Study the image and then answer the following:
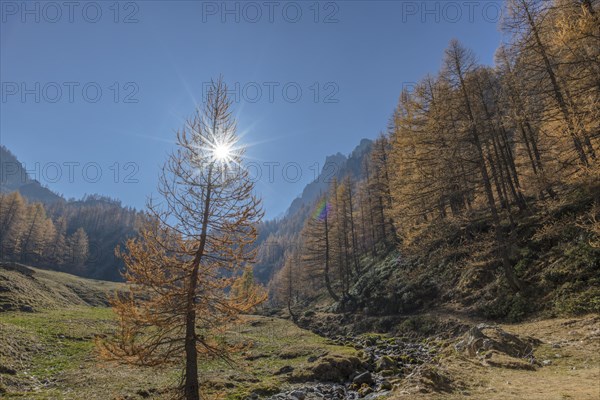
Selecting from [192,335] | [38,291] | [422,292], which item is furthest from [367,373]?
[38,291]

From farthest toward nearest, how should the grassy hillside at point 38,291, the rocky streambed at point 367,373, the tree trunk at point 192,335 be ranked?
the grassy hillside at point 38,291, the rocky streambed at point 367,373, the tree trunk at point 192,335

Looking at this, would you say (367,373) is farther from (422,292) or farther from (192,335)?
(422,292)

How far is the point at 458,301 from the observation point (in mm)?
21828

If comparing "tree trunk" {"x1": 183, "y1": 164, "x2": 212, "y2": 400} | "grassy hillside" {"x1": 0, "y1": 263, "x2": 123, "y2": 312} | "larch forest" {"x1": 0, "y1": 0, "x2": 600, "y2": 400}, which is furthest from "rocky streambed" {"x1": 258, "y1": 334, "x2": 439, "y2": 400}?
"grassy hillside" {"x1": 0, "y1": 263, "x2": 123, "y2": 312}

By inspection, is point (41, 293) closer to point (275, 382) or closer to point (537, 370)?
point (275, 382)

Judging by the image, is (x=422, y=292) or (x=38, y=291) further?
(x=38, y=291)

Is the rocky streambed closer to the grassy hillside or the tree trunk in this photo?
the tree trunk

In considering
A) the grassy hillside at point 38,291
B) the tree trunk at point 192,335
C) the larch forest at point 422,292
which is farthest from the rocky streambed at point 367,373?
the grassy hillside at point 38,291

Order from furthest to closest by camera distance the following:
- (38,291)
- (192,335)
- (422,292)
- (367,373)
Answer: (38,291) < (422,292) < (367,373) < (192,335)

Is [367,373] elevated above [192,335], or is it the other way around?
[192,335]

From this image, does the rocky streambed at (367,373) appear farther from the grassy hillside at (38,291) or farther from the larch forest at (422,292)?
the grassy hillside at (38,291)

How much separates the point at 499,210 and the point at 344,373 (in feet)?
69.6

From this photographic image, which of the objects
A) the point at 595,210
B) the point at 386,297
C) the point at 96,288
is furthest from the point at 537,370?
the point at 96,288

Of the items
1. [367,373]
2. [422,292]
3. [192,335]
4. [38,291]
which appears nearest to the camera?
[192,335]
